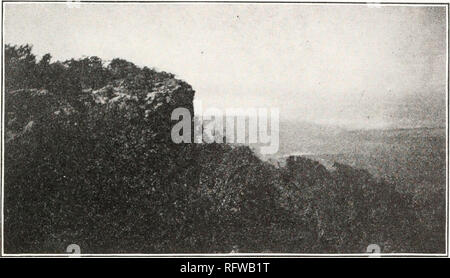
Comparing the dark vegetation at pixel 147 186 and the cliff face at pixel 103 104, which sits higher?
the cliff face at pixel 103 104

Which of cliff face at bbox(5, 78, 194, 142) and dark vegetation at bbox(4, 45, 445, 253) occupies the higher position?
cliff face at bbox(5, 78, 194, 142)

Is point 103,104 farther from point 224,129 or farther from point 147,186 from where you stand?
point 224,129

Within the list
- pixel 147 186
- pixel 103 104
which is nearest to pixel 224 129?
pixel 147 186

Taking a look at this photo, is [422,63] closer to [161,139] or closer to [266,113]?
[266,113]
